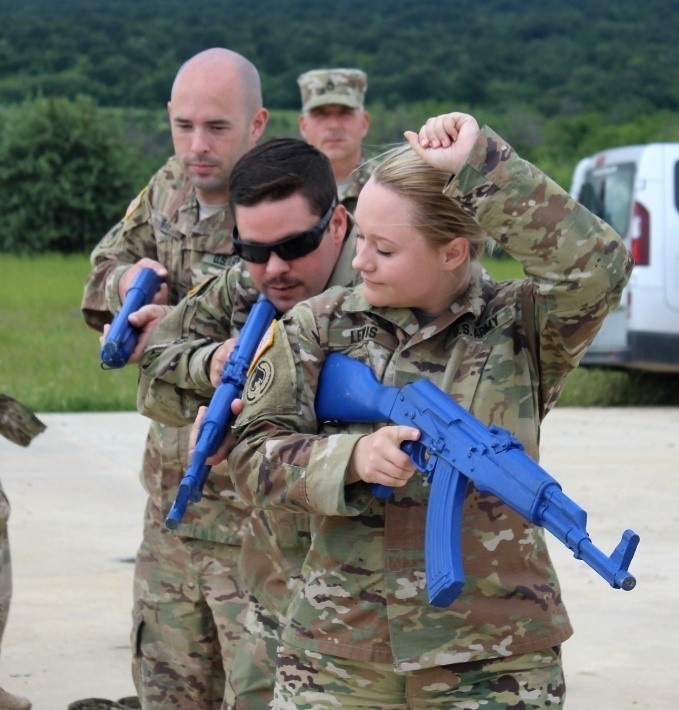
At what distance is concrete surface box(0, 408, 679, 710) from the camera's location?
5469 millimetres

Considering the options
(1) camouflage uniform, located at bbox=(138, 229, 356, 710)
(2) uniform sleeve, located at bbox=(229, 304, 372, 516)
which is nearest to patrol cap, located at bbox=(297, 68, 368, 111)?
(1) camouflage uniform, located at bbox=(138, 229, 356, 710)

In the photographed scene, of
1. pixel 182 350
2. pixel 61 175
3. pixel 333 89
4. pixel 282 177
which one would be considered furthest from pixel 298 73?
pixel 282 177

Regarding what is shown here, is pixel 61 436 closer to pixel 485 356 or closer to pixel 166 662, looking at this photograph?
pixel 166 662

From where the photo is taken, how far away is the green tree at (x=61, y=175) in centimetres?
3089

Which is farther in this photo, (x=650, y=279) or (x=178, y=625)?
(x=650, y=279)

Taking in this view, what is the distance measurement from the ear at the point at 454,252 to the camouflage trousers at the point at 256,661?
934 millimetres

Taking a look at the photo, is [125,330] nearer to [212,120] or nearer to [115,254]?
[115,254]

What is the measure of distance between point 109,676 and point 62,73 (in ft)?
155

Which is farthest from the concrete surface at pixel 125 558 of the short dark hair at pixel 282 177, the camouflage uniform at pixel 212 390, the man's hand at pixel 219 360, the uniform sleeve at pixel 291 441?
the uniform sleeve at pixel 291 441

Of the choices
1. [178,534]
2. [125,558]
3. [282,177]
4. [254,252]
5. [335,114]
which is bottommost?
[125,558]

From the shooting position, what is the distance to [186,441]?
4188mm

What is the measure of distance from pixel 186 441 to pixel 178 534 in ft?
0.82

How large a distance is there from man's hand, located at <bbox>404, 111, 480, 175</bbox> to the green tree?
28.4 metres

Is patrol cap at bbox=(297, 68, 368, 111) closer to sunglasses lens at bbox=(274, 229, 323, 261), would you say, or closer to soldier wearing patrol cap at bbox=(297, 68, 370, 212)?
soldier wearing patrol cap at bbox=(297, 68, 370, 212)
